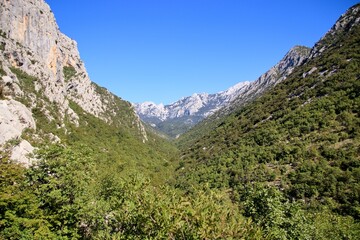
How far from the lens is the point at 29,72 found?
9656 centimetres

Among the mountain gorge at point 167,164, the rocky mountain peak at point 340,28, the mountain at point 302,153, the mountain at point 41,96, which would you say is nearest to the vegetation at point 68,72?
the mountain at point 41,96

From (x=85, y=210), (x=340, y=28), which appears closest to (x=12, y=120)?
(x=85, y=210)

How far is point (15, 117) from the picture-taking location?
191 feet

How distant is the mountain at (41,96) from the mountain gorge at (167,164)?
1.70 ft

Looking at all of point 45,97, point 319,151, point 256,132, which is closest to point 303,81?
point 256,132

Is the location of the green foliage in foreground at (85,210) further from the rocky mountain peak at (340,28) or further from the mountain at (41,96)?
the rocky mountain peak at (340,28)

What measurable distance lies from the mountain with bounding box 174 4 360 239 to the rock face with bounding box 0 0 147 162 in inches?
1857

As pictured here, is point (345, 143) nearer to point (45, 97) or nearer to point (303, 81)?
point (303, 81)

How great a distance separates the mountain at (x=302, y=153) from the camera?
1678 inches

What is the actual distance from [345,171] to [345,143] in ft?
40.9

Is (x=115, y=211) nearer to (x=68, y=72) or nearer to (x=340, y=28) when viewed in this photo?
→ (x=68, y=72)

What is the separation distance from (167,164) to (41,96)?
3154 inches

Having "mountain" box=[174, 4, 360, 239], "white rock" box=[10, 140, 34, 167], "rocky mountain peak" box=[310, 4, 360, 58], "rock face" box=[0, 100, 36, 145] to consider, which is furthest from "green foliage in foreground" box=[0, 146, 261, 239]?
"rocky mountain peak" box=[310, 4, 360, 58]

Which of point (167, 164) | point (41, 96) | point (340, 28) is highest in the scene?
point (340, 28)
